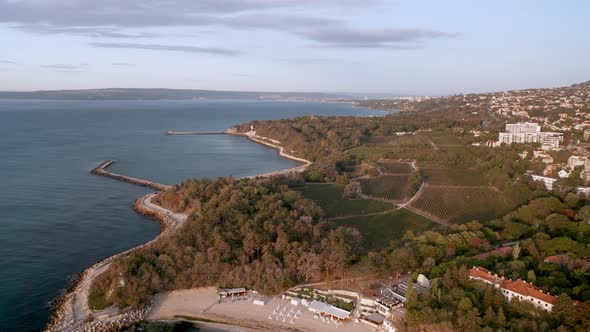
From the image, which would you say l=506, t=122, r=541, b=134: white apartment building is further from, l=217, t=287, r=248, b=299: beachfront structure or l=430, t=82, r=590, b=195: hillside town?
l=217, t=287, r=248, b=299: beachfront structure

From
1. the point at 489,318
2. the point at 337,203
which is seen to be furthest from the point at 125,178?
the point at 489,318

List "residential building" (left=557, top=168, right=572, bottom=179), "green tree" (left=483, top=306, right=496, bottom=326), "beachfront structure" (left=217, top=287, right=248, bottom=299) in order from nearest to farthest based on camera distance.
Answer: "green tree" (left=483, top=306, right=496, bottom=326) < "beachfront structure" (left=217, top=287, right=248, bottom=299) < "residential building" (left=557, top=168, right=572, bottom=179)

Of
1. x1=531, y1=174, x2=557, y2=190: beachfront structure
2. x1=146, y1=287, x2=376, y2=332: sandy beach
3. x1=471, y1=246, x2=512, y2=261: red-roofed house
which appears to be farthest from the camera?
x1=531, y1=174, x2=557, y2=190: beachfront structure

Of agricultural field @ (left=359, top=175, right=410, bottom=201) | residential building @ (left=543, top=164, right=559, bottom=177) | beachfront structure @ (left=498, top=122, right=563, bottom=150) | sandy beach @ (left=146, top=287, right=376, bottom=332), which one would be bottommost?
sandy beach @ (left=146, top=287, right=376, bottom=332)

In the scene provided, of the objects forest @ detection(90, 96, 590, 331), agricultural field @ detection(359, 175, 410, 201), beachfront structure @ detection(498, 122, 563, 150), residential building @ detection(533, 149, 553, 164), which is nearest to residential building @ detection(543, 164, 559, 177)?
residential building @ detection(533, 149, 553, 164)

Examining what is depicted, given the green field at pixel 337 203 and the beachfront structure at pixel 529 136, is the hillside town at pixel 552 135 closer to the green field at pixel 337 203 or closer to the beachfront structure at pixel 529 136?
the beachfront structure at pixel 529 136

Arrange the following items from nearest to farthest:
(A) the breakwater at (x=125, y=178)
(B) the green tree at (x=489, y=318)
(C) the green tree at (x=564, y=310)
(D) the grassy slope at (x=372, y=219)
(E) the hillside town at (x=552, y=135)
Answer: (C) the green tree at (x=564, y=310), (B) the green tree at (x=489, y=318), (D) the grassy slope at (x=372, y=219), (E) the hillside town at (x=552, y=135), (A) the breakwater at (x=125, y=178)

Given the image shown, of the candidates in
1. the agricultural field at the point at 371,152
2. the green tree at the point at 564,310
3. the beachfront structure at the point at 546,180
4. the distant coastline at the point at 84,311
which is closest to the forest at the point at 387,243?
the green tree at the point at 564,310

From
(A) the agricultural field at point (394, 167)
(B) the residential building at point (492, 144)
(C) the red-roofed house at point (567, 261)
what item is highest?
(B) the residential building at point (492, 144)
